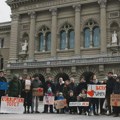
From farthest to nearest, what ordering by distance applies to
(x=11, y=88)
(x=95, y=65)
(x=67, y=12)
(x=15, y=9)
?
1. (x=15, y=9)
2. (x=67, y=12)
3. (x=95, y=65)
4. (x=11, y=88)

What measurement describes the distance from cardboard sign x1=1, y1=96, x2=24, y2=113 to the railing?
906 inches

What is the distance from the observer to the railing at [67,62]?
129ft

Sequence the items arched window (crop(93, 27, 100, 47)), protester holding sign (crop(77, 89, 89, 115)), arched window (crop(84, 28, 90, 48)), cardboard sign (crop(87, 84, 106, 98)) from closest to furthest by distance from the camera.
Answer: cardboard sign (crop(87, 84, 106, 98)), protester holding sign (crop(77, 89, 89, 115)), arched window (crop(93, 27, 100, 47)), arched window (crop(84, 28, 90, 48))

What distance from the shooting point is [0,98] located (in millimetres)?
18453

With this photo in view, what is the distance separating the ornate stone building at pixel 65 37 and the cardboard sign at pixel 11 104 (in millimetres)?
23035

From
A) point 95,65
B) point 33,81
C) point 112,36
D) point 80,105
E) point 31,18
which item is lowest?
point 80,105

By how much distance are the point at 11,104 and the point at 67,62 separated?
2542cm

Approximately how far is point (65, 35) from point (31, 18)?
5968 mm

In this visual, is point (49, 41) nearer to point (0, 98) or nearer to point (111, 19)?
point (111, 19)

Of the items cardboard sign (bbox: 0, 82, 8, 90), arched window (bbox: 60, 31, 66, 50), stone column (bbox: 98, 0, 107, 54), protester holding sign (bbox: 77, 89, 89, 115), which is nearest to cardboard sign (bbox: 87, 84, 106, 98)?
protester holding sign (bbox: 77, 89, 89, 115)

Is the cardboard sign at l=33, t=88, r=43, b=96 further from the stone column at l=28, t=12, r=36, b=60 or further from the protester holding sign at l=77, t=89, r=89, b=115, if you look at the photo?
the stone column at l=28, t=12, r=36, b=60

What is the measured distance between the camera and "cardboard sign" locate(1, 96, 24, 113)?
17281 millimetres

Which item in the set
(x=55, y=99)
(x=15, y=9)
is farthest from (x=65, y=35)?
(x=55, y=99)

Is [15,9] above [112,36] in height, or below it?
above
